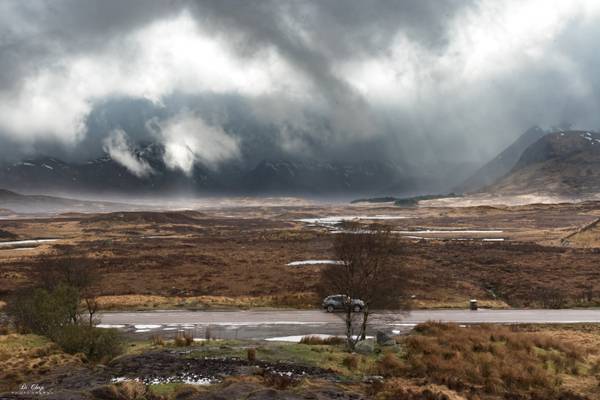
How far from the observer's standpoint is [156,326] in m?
36.7

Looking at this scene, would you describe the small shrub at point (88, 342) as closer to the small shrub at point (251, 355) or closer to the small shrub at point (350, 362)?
the small shrub at point (251, 355)

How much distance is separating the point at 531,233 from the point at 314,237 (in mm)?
60118

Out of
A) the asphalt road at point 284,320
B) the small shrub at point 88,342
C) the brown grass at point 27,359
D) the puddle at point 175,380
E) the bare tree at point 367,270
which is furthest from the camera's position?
the asphalt road at point 284,320

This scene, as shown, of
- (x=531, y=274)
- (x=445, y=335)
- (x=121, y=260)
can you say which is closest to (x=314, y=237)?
(x=121, y=260)

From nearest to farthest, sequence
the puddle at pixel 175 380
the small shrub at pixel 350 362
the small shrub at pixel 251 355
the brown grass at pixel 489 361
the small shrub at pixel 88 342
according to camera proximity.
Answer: the puddle at pixel 175 380 < the brown grass at pixel 489 361 < the small shrub at pixel 350 362 < the small shrub at pixel 251 355 < the small shrub at pixel 88 342

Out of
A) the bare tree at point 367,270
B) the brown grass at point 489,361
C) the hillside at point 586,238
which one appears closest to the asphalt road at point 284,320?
the bare tree at point 367,270

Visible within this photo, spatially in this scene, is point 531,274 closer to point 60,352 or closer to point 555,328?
point 555,328

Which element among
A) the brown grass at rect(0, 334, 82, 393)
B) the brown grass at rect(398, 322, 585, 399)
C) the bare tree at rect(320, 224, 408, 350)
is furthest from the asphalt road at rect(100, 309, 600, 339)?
the brown grass at rect(0, 334, 82, 393)

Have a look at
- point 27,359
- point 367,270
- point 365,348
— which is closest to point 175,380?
point 27,359

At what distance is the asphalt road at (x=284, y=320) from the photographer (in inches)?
1362

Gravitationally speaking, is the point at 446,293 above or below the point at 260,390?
below

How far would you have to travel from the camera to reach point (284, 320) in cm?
3838

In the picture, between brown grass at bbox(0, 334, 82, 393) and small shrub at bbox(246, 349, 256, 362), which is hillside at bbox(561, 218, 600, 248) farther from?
A: brown grass at bbox(0, 334, 82, 393)

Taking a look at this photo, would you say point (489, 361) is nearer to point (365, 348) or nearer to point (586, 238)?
point (365, 348)
